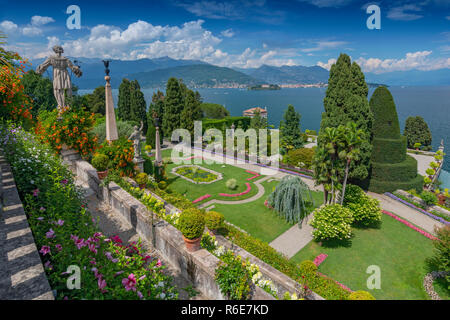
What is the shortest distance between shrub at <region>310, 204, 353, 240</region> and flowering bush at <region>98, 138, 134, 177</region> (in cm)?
1230

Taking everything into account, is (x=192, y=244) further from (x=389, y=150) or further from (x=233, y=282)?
(x=389, y=150)

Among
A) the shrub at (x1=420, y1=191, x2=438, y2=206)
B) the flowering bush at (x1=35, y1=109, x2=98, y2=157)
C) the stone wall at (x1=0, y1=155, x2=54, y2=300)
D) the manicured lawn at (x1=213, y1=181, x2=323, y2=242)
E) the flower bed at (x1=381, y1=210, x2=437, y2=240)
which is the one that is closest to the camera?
the stone wall at (x1=0, y1=155, x2=54, y2=300)

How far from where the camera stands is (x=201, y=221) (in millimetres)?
7633

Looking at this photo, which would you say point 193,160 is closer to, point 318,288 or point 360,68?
point 360,68

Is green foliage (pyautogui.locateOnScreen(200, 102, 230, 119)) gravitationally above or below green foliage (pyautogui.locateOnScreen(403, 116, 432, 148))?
above

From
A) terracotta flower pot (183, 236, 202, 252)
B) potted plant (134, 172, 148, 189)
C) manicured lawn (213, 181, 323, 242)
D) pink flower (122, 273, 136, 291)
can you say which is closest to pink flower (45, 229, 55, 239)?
pink flower (122, 273, 136, 291)

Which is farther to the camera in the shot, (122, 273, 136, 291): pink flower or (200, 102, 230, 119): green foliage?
(200, 102, 230, 119): green foliage

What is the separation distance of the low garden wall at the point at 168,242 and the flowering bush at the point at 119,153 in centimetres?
252

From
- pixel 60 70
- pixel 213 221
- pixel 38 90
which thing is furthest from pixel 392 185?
pixel 38 90

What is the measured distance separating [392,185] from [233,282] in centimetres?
2299

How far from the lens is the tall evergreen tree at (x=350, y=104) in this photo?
22.2 meters

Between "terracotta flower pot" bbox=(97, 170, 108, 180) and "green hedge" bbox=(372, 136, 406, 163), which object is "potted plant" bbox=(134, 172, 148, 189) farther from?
"green hedge" bbox=(372, 136, 406, 163)

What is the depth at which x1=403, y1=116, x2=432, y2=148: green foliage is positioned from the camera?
140 feet

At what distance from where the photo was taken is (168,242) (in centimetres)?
813
